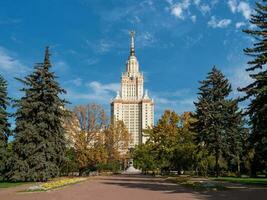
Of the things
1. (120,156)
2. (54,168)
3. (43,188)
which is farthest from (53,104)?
(120,156)

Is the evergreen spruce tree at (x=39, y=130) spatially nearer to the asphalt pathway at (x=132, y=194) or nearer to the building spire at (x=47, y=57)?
the building spire at (x=47, y=57)

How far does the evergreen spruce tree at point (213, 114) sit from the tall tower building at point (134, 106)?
112m

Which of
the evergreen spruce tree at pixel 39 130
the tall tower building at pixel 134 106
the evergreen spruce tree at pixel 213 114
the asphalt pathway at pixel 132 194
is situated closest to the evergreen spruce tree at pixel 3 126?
the evergreen spruce tree at pixel 39 130

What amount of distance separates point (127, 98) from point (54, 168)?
150293 mm

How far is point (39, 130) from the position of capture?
118 ft

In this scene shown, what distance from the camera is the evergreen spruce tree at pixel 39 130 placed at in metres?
34.3

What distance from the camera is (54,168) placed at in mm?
35594

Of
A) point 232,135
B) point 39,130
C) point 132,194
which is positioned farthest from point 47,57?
point 232,135

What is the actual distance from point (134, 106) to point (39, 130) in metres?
143

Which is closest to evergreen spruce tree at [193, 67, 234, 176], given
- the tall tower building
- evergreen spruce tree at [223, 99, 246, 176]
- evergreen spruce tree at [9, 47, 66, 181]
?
evergreen spruce tree at [223, 99, 246, 176]

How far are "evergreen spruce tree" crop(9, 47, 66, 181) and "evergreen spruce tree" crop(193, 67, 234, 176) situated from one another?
20.6m

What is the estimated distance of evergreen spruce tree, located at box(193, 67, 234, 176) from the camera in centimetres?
4909

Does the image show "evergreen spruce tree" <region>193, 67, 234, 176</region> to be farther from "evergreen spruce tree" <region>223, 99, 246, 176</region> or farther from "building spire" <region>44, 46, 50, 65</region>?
"building spire" <region>44, 46, 50, 65</region>

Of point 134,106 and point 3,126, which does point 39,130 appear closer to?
point 3,126
